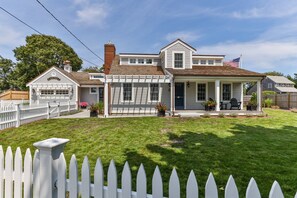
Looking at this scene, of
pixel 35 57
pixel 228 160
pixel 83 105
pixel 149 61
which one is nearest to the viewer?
pixel 228 160

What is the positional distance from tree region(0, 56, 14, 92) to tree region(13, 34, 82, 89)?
3418 mm

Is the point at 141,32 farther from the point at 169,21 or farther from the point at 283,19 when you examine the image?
the point at 283,19

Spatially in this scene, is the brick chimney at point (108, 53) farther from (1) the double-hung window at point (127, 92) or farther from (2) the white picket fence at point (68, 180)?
(2) the white picket fence at point (68, 180)

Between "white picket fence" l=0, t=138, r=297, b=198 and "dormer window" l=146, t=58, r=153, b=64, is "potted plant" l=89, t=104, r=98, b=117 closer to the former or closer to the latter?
"dormer window" l=146, t=58, r=153, b=64

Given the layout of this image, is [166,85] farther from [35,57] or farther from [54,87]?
[35,57]

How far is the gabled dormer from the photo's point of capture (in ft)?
51.3

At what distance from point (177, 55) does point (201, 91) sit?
3720 mm

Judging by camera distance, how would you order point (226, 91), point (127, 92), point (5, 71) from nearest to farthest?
point (127, 92)
point (226, 91)
point (5, 71)

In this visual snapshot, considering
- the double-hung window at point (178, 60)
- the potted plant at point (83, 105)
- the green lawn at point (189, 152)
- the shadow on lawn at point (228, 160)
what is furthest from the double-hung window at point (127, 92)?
the shadow on lawn at point (228, 160)

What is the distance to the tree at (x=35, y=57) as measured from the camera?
33.3 meters

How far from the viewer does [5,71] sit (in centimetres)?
3722

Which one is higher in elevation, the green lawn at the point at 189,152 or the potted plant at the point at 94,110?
the potted plant at the point at 94,110

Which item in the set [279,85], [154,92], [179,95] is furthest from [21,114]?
[279,85]

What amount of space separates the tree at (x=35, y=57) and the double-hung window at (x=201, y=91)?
2989cm
